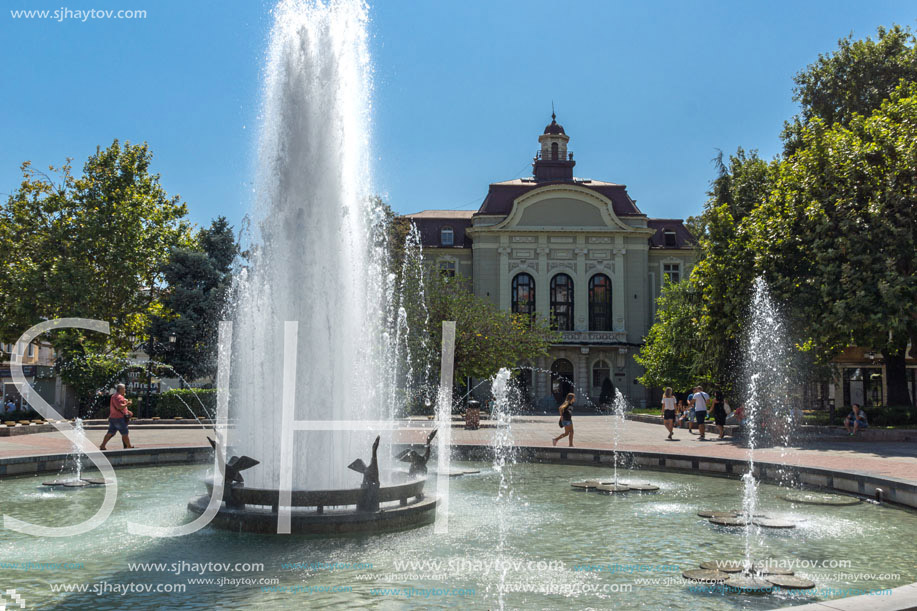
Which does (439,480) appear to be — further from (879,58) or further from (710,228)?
(879,58)

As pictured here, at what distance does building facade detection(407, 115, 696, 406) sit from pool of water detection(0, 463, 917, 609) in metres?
44.2

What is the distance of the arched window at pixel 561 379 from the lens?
53.2m

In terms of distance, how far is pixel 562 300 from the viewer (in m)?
56.6

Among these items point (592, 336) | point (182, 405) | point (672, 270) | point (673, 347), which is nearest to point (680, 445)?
point (673, 347)

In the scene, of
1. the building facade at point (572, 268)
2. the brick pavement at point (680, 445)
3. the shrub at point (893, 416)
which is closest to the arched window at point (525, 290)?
the building facade at point (572, 268)

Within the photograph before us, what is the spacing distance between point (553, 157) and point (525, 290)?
1265cm

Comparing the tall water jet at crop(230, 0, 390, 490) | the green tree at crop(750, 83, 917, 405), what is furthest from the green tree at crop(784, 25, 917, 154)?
the tall water jet at crop(230, 0, 390, 490)

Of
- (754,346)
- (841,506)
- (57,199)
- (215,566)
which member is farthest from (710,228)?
(57,199)

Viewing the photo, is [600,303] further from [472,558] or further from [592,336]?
[472,558]

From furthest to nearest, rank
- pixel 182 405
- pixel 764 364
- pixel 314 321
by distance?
1. pixel 182 405
2. pixel 764 364
3. pixel 314 321

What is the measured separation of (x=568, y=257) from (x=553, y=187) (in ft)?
17.7

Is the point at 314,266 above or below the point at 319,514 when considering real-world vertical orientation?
above

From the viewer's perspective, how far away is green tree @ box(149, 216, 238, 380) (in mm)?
34156

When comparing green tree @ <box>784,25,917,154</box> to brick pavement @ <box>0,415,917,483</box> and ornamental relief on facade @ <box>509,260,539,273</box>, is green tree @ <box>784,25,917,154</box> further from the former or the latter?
ornamental relief on facade @ <box>509,260,539,273</box>
